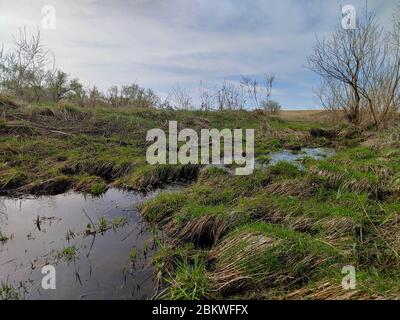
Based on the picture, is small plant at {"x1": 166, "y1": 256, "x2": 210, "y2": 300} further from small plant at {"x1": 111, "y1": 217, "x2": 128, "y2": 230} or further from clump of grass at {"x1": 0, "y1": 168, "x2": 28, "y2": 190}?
clump of grass at {"x1": 0, "y1": 168, "x2": 28, "y2": 190}

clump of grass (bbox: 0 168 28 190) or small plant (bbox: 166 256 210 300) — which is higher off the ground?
clump of grass (bbox: 0 168 28 190)

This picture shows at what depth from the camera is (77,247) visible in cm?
386

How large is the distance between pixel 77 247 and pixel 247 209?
7.45 feet

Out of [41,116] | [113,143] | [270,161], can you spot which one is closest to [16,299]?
[270,161]

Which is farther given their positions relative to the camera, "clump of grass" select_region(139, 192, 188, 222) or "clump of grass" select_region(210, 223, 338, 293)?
"clump of grass" select_region(139, 192, 188, 222)

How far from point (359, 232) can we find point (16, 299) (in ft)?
12.0

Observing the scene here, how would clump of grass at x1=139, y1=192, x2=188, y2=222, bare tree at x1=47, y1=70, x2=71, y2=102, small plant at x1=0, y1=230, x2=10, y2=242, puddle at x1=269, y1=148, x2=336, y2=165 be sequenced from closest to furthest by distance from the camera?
small plant at x1=0, y1=230, x2=10, y2=242, clump of grass at x1=139, y1=192, x2=188, y2=222, puddle at x1=269, y1=148, x2=336, y2=165, bare tree at x1=47, y1=70, x2=71, y2=102

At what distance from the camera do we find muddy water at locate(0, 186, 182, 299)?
10.2ft

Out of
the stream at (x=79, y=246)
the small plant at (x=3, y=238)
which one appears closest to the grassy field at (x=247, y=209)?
the stream at (x=79, y=246)

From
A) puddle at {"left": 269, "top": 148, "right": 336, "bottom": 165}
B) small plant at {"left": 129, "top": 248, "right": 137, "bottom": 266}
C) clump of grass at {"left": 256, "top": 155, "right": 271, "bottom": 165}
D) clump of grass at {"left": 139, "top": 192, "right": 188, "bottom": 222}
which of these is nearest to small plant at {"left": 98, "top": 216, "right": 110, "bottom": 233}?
clump of grass at {"left": 139, "top": 192, "right": 188, "bottom": 222}

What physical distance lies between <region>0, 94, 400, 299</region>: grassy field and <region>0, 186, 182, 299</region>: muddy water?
285 mm

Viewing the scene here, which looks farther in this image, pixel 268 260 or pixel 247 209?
pixel 247 209

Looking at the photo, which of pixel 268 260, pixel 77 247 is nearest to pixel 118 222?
pixel 77 247

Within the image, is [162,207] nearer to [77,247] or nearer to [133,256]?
[133,256]
